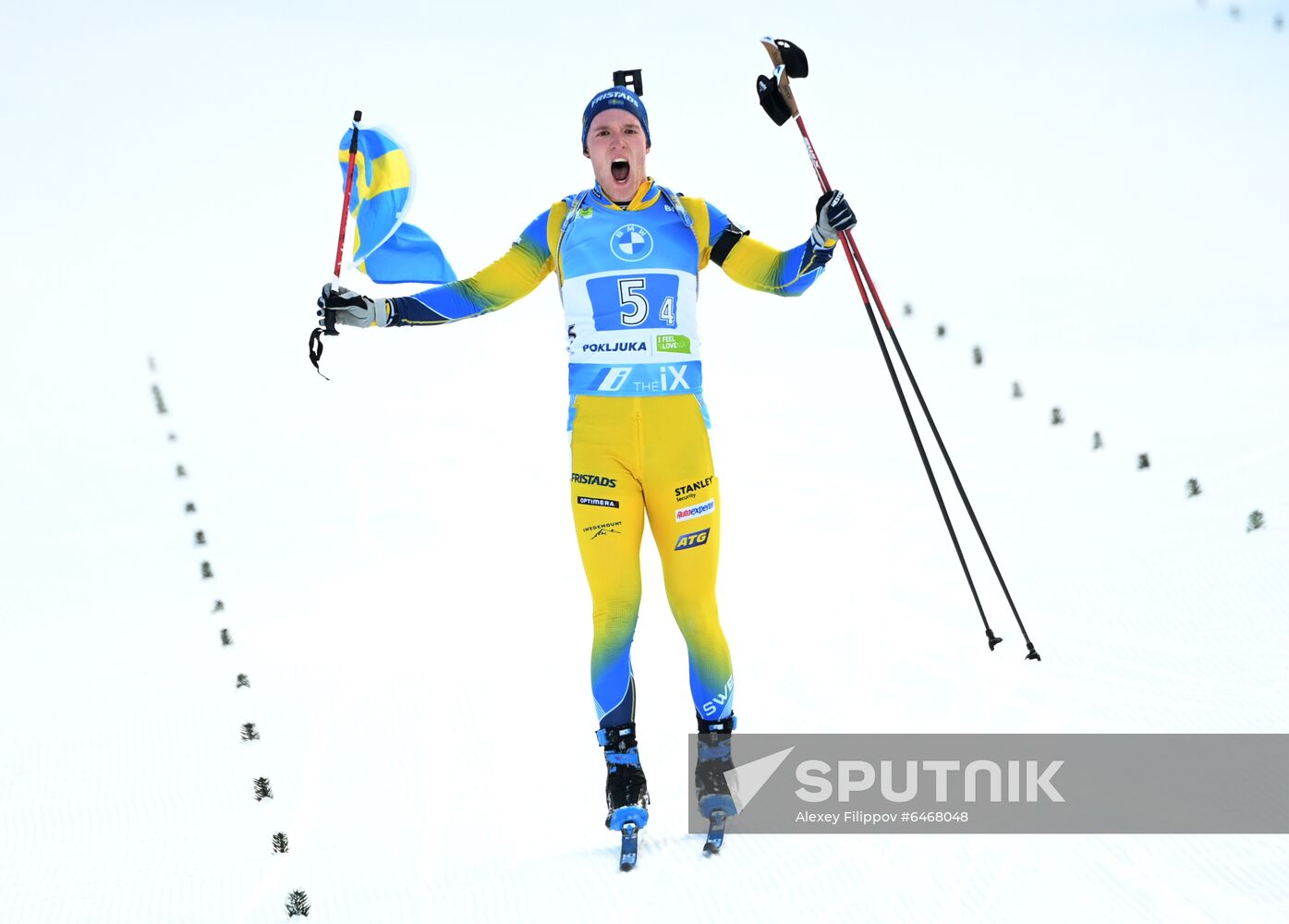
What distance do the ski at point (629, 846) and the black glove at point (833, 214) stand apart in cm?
229

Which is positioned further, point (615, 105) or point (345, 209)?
point (345, 209)

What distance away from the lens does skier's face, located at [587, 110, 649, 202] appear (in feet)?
15.0

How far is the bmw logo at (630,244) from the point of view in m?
4.53

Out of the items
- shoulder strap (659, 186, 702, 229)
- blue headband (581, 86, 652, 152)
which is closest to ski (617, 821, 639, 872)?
shoulder strap (659, 186, 702, 229)

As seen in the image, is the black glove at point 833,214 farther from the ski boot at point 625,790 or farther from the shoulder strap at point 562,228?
the ski boot at point 625,790

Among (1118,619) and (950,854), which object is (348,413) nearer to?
(1118,619)

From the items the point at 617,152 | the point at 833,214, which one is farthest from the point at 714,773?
the point at 617,152

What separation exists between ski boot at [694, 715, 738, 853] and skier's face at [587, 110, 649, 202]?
6.72ft

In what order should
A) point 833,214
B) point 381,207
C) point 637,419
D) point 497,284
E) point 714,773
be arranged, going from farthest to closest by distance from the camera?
1. point 381,207
2. point 497,284
3. point 714,773
4. point 637,419
5. point 833,214

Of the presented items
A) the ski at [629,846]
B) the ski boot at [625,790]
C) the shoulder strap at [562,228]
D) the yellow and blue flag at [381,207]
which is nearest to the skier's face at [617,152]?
the shoulder strap at [562,228]

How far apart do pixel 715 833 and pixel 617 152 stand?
258 cm

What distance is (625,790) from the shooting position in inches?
178

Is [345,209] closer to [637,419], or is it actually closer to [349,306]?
[349,306]

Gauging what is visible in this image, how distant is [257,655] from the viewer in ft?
22.1
